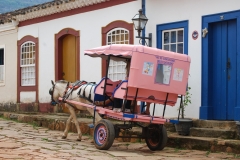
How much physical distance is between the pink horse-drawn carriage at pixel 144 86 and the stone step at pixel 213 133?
108 centimetres

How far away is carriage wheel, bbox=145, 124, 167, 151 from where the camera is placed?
30.7 ft

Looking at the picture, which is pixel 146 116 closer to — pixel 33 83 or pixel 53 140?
pixel 53 140

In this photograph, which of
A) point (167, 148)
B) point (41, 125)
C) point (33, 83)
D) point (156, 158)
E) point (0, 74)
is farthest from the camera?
point (0, 74)

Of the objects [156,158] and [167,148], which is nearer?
[156,158]

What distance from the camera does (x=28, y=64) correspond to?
17.5 meters

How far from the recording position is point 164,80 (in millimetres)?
8922

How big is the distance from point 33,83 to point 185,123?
8.45m

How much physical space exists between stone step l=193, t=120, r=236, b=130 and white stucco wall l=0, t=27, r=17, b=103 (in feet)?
31.0

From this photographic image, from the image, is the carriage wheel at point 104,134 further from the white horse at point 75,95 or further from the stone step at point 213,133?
the stone step at point 213,133

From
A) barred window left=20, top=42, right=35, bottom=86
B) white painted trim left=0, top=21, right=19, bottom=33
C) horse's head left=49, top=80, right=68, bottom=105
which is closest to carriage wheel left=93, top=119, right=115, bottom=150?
horse's head left=49, top=80, right=68, bottom=105

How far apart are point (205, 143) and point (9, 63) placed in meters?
11.1

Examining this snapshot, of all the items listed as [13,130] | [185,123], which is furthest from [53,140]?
[185,123]

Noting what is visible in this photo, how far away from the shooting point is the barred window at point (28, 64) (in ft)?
56.8

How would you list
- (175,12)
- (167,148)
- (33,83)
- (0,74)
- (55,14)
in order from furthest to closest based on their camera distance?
(0,74) < (33,83) < (55,14) < (175,12) < (167,148)
